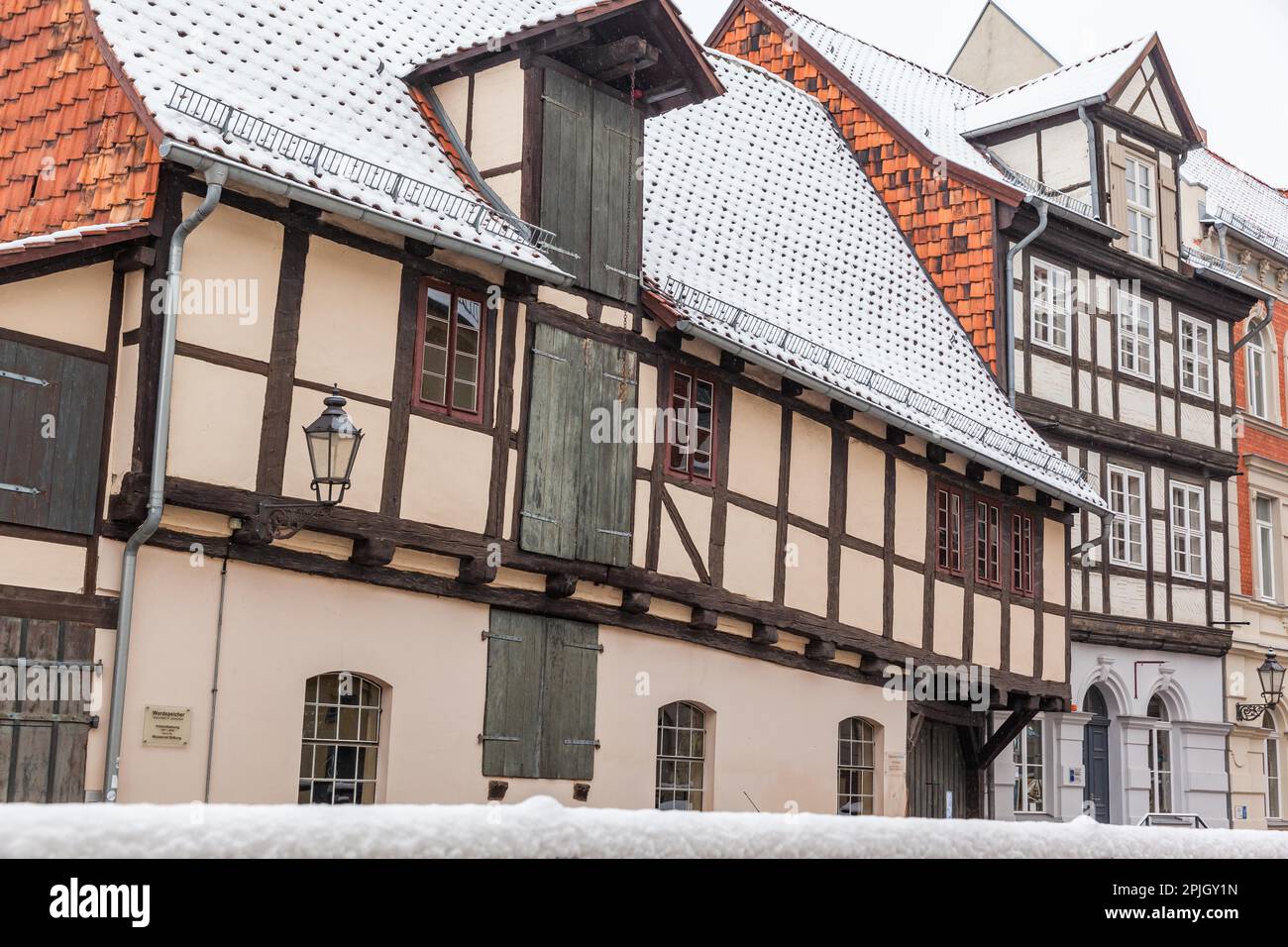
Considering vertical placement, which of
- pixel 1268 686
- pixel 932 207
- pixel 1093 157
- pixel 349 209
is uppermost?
pixel 1093 157

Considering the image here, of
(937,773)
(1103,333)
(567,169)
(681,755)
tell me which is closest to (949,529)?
(937,773)

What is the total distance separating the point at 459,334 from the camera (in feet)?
38.0

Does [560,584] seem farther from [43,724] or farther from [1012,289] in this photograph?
[1012,289]

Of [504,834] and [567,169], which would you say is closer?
[504,834]

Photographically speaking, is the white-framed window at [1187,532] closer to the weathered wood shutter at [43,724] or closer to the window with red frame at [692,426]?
the window with red frame at [692,426]

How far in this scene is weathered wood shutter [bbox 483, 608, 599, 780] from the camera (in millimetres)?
11758

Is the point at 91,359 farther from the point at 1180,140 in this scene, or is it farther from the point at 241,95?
the point at 1180,140

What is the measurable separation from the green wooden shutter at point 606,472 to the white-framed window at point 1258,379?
1488 centimetres

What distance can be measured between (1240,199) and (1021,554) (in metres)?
12.0

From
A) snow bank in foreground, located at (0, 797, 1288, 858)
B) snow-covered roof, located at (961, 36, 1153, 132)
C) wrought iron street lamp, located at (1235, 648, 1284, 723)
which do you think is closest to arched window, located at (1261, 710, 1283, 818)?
wrought iron street lamp, located at (1235, 648, 1284, 723)

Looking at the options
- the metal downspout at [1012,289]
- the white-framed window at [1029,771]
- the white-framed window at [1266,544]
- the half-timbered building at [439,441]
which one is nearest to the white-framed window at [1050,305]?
the metal downspout at [1012,289]

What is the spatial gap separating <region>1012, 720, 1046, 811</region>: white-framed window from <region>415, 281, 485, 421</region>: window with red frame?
10.4 metres

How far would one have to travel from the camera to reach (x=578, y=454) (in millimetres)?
12289

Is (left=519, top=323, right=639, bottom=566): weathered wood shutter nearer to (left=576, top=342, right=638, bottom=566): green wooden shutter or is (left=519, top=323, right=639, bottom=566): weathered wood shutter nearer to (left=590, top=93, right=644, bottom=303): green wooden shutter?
(left=576, top=342, right=638, bottom=566): green wooden shutter
